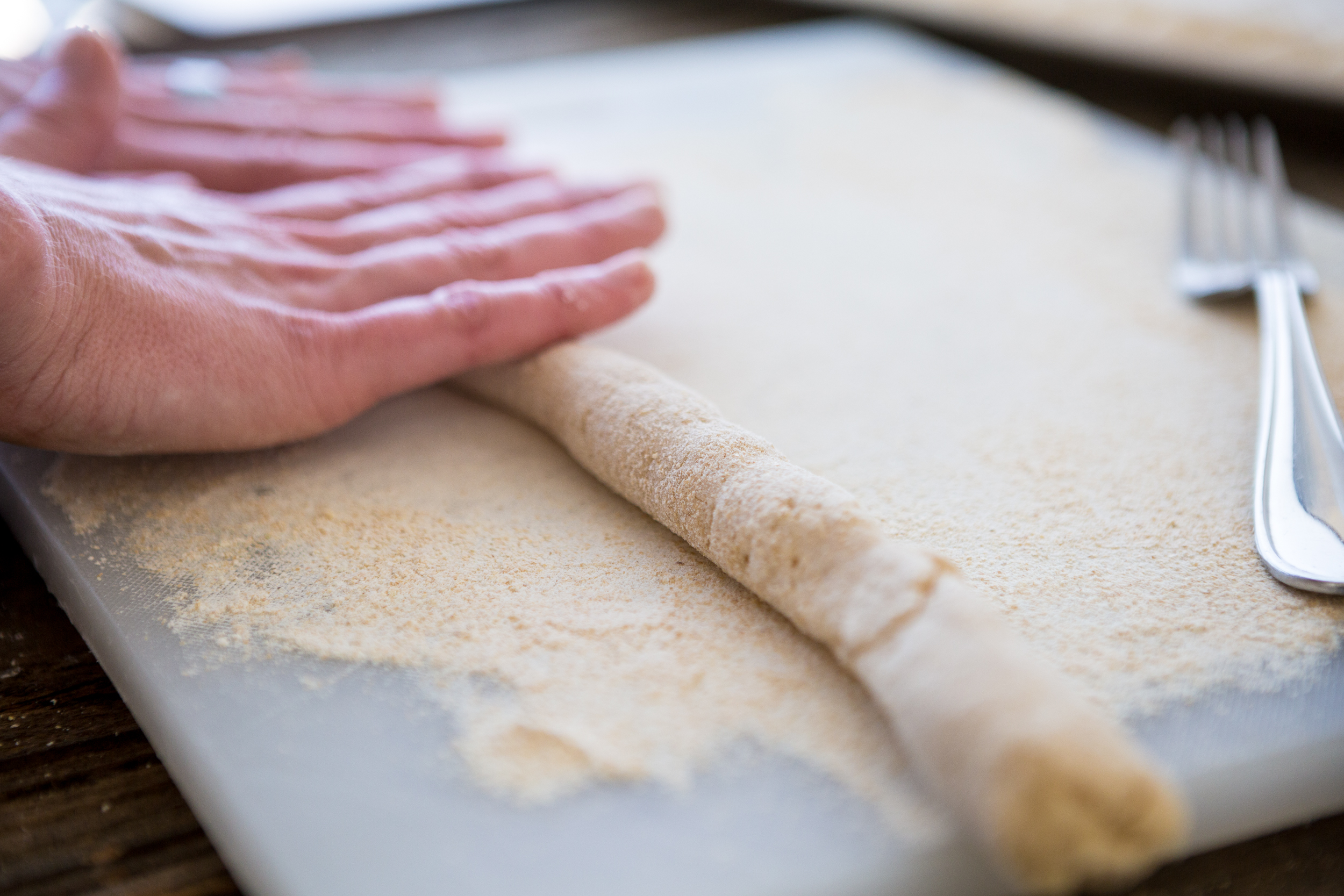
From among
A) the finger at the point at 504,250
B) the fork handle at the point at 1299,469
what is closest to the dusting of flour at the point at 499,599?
the finger at the point at 504,250

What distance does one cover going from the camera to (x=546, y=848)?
41 centimetres

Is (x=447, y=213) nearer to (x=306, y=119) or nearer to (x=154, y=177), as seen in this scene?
(x=154, y=177)

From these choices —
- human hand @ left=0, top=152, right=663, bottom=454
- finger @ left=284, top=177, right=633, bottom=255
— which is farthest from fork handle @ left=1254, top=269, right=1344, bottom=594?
finger @ left=284, top=177, right=633, bottom=255

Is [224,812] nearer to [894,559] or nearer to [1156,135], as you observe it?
[894,559]

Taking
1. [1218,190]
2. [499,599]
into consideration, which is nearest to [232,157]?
[499,599]

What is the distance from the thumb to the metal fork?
3.23 ft

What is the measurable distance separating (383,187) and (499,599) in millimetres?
546

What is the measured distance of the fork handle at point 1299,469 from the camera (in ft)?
1.67

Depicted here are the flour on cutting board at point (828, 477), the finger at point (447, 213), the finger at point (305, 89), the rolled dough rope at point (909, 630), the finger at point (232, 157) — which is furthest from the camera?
the finger at point (305, 89)

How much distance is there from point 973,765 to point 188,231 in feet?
2.07

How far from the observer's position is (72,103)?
33.8 inches

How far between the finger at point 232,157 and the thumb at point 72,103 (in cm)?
10

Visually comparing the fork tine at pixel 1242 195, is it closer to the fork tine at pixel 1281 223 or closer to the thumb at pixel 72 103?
the fork tine at pixel 1281 223

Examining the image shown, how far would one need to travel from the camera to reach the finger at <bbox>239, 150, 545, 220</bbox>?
86 cm
